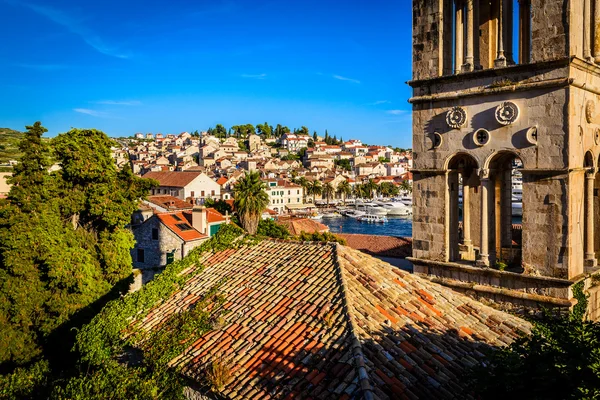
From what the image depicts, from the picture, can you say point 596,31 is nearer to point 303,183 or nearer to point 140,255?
point 140,255

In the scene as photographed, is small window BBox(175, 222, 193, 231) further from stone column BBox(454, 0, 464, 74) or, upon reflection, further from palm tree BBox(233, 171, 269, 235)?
stone column BBox(454, 0, 464, 74)

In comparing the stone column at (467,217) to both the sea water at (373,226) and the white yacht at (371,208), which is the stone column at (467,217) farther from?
the white yacht at (371,208)

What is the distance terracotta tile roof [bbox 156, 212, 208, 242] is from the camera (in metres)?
32.9

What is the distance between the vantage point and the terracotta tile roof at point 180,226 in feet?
108

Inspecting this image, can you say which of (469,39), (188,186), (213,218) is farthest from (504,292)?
(188,186)

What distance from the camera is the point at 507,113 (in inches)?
379

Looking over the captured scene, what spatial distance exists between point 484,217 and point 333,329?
4.96m

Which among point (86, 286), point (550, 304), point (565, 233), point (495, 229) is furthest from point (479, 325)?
point (86, 286)

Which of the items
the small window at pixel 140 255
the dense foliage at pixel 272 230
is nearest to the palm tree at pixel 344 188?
the dense foliage at pixel 272 230

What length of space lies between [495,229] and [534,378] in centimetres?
677

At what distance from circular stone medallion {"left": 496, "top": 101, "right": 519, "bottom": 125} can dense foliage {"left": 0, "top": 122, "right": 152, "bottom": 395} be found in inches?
539

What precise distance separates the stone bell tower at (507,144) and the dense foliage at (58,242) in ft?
39.7

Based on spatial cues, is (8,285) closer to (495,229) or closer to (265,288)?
(265,288)

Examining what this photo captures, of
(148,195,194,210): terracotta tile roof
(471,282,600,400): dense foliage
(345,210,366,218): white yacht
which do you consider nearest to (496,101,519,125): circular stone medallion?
(471,282,600,400): dense foliage
